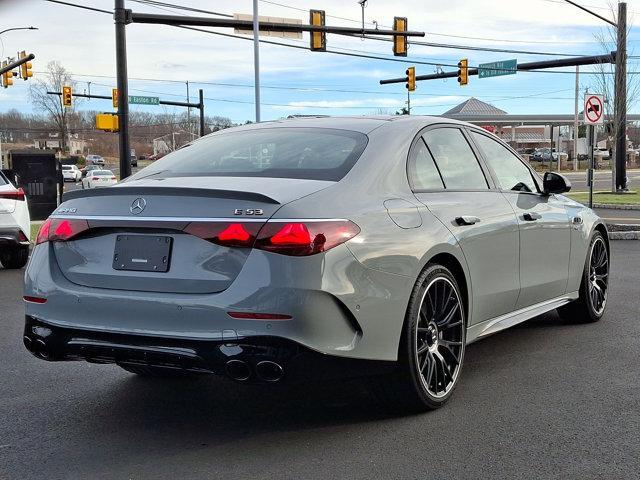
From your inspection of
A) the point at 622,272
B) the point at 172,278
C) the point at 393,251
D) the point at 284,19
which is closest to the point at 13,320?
the point at 172,278

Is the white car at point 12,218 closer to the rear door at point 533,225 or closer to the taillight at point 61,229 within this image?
the taillight at point 61,229

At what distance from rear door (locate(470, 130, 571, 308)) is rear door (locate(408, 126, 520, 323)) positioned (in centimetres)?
16

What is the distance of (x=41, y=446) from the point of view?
3756mm

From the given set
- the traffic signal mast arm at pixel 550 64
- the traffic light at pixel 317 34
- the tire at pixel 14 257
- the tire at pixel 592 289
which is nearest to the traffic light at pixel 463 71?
the traffic signal mast arm at pixel 550 64

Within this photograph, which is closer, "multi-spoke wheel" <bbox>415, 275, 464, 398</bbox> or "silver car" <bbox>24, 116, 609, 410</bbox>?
"silver car" <bbox>24, 116, 609, 410</bbox>

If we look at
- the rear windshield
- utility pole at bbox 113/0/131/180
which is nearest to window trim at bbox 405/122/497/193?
the rear windshield

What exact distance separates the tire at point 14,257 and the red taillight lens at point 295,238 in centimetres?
824

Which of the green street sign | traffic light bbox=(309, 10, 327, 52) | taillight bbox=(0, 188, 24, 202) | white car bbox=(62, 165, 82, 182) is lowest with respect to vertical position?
taillight bbox=(0, 188, 24, 202)

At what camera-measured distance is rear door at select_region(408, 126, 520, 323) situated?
176 inches

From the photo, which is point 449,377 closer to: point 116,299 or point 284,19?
point 116,299

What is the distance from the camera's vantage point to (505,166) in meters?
5.54

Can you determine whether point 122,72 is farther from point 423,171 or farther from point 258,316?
point 258,316

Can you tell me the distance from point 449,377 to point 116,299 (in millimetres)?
1888

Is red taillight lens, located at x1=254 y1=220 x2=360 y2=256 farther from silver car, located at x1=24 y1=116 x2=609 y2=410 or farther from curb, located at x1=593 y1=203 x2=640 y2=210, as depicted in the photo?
curb, located at x1=593 y1=203 x2=640 y2=210
